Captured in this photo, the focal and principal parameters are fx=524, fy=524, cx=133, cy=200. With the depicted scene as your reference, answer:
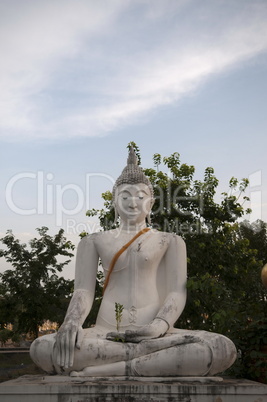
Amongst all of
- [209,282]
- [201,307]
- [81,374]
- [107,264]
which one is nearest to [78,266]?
[107,264]

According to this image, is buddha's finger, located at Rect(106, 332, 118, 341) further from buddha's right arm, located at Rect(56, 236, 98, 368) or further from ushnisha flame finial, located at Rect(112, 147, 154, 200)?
ushnisha flame finial, located at Rect(112, 147, 154, 200)

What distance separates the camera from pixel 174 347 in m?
4.77

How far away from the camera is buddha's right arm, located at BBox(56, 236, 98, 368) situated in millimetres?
4738

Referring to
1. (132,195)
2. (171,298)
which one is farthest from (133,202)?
(171,298)

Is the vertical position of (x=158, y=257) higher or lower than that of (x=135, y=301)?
higher

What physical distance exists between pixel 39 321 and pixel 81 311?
14.9m

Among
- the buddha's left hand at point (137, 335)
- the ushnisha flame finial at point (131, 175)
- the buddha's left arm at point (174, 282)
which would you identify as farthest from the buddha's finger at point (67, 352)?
the ushnisha flame finial at point (131, 175)

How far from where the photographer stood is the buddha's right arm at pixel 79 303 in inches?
187

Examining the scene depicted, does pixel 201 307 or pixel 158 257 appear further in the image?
pixel 201 307

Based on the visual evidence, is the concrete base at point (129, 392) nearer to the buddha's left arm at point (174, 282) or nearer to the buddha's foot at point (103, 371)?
the buddha's foot at point (103, 371)

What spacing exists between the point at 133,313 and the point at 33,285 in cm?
1439

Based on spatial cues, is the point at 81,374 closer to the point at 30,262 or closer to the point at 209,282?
the point at 209,282

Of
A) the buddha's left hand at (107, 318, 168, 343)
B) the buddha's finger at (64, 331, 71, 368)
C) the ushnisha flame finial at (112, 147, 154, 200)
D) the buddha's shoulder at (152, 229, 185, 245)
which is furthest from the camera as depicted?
the ushnisha flame finial at (112, 147, 154, 200)

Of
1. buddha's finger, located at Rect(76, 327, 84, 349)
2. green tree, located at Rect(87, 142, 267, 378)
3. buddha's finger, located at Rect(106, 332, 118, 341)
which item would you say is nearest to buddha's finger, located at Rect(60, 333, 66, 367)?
buddha's finger, located at Rect(76, 327, 84, 349)
